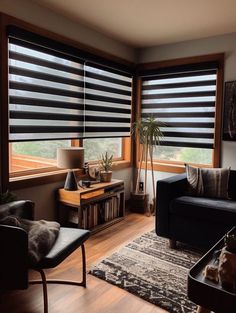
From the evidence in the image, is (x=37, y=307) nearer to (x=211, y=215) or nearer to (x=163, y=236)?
(x=163, y=236)

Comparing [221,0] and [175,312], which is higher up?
[221,0]

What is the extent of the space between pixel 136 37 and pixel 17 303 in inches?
135

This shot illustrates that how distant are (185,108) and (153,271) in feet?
7.88

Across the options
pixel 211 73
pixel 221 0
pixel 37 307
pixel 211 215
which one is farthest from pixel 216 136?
pixel 37 307

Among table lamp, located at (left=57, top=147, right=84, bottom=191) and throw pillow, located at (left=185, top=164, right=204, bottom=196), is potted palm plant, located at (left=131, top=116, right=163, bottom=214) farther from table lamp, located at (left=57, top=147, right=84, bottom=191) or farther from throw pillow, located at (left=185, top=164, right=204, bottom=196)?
table lamp, located at (left=57, top=147, right=84, bottom=191)

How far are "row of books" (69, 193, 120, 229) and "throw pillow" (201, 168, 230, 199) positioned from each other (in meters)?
1.18

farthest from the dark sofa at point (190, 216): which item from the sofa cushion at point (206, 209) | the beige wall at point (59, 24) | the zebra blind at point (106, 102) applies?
the beige wall at point (59, 24)

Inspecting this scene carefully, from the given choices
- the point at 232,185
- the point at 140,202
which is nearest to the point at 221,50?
the point at 232,185

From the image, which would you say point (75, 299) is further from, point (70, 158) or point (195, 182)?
point (195, 182)

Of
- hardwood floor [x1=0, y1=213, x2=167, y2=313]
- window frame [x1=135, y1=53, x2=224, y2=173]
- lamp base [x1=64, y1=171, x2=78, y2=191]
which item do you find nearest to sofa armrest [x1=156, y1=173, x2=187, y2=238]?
hardwood floor [x1=0, y1=213, x2=167, y2=313]

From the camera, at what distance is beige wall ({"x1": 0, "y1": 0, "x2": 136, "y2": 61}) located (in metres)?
2.67

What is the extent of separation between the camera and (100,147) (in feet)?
13.0

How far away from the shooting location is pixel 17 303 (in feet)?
6.41

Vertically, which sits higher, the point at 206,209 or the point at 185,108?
the point at 185,108
